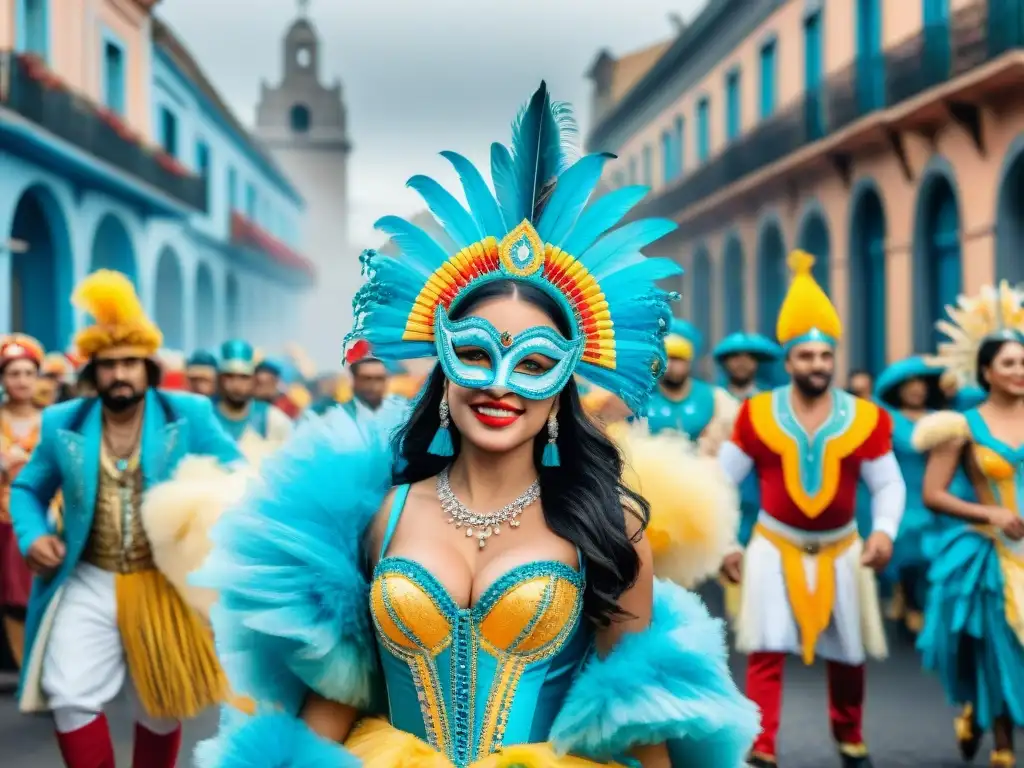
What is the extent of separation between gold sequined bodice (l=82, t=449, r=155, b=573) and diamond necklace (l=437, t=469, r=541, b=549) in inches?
118

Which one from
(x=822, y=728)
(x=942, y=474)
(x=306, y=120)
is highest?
(x=306, y=120)

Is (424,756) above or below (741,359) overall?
below

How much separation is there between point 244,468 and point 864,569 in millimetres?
3080

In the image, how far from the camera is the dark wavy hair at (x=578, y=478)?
3094 mm

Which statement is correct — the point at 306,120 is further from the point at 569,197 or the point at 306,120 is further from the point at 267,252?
the point at 569,197

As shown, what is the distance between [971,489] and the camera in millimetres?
7066

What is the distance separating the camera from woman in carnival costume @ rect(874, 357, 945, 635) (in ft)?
34.0

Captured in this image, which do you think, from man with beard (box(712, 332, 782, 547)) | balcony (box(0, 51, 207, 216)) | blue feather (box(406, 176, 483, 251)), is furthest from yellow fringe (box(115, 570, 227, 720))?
balcony (box(0, 51, 207, 216))

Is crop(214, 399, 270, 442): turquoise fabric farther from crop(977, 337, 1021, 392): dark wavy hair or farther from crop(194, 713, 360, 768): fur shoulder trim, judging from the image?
crop(194, 713, 360, 768): fur shoulder trim

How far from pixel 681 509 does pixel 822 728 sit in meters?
4.73

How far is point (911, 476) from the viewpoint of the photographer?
10711mm

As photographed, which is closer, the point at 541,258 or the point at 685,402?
the point at 541,258

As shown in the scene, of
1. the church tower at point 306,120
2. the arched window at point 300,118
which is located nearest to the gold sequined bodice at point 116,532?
the church tower at point 306,120

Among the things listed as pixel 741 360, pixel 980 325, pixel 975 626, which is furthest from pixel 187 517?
pixel 741 360
